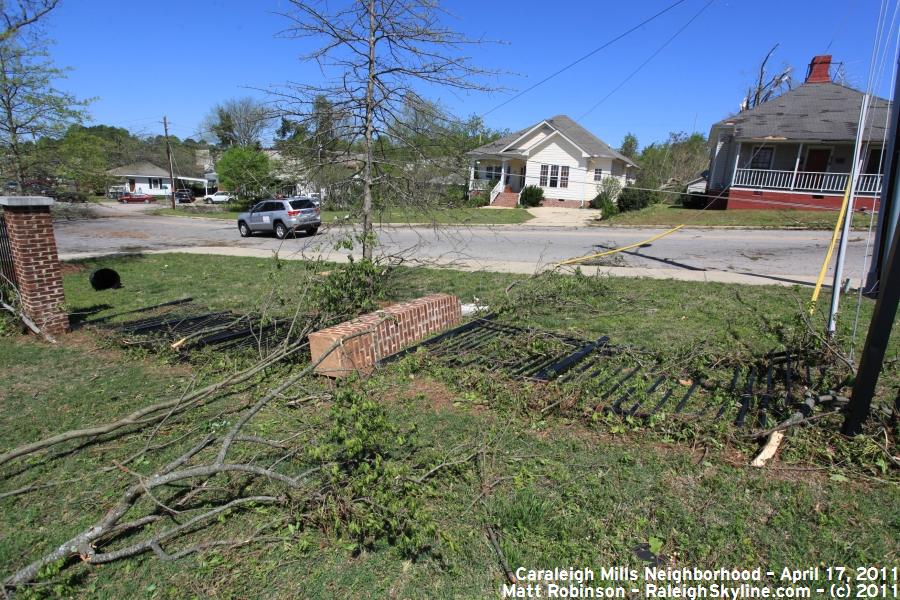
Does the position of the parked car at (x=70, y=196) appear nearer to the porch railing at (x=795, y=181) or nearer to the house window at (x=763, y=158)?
the porch railing at (x=795, y=181)

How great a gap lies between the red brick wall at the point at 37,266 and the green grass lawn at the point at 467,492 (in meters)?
1.22

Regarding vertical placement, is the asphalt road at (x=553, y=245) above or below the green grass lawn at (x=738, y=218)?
below

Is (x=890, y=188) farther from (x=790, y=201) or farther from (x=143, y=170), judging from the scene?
(x=143, y=170)

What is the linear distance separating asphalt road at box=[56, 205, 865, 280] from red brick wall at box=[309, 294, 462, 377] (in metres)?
1.99

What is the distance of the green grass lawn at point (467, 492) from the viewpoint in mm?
2773

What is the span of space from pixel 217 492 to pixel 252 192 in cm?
569

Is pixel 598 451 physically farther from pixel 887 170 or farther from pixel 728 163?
pixel 728 163

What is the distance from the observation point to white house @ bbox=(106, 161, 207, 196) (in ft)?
225

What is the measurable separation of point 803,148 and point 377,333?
27.2 meters

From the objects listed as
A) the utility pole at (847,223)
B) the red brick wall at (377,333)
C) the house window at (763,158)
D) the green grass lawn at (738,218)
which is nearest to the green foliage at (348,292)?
the red brick wall at (377,333)

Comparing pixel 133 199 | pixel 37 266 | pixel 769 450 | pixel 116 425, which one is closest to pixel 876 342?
pixel 769 450

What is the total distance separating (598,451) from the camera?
3873mm

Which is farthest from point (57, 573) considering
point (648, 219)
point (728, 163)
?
point (728, 163)

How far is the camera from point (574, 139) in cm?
3566
